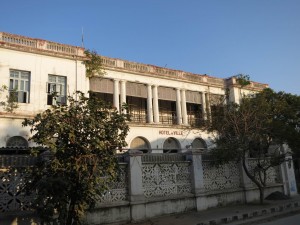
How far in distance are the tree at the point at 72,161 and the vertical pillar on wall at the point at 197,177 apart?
518 cm

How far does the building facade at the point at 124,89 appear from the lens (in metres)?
17.2

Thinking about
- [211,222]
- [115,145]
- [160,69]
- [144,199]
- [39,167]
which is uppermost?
[160,69]

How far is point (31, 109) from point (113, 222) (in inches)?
408

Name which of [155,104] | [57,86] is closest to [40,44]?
[57,86]

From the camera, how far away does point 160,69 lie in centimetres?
2388

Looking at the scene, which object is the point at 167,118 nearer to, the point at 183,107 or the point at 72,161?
the point at 183,107

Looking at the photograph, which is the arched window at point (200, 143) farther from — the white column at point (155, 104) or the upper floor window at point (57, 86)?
the upper floor window at point (57, 86)

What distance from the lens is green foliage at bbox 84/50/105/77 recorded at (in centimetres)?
1977

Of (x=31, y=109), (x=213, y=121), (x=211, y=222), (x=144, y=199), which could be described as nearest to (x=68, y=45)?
(x=31, y=109)

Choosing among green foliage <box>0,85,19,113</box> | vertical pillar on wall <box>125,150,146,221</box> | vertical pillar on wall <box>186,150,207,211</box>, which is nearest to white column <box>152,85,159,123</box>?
green foliage <box>0,85,19,113</box>

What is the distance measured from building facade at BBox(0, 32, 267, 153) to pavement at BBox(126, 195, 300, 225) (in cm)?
361

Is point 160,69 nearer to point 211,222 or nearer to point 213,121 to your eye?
point 213,121

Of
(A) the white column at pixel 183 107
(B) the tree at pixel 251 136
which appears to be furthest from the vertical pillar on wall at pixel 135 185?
(A) the white column at pixel 183 107

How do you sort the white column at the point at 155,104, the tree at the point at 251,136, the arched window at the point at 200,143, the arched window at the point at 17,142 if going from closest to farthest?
the tree at the point at 251,136
the arched window at the point at 17,142
the white column at the point at 155,104
the arched window at the point at 200,143
